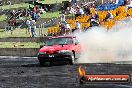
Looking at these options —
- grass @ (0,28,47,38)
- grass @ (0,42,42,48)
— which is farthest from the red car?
grass @ (0,28,47,38)

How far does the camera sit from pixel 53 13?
40719mm

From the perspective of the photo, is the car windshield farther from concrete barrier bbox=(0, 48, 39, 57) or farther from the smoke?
concrete barrier bbox=(0, 48, 39, 57)

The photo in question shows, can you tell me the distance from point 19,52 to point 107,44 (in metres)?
7.03

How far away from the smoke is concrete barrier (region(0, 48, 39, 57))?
3342 mm

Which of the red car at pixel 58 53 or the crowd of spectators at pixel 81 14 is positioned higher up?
the crowd of spectators at pixel 81 14

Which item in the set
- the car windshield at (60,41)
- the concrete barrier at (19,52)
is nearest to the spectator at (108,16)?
the concrete barrier at (19,52)

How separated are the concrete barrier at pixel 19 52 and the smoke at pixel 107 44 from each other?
11.0 feet

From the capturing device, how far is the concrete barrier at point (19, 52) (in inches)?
1199

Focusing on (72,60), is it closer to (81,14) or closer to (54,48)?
(54,48)

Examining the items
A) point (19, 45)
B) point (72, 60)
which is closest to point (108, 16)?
point (19, 45)

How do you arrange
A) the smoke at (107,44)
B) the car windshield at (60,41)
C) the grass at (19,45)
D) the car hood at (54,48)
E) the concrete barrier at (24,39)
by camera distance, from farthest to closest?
the concrete barrier at (24,39) < the grass at (19,45) < the smoke at (107,44) < the car windshield at (60,41) < the car hood at (54,48)

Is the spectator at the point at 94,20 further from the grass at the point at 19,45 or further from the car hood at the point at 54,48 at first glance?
the car hood at the point at 54,48

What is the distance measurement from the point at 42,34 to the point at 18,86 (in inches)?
806

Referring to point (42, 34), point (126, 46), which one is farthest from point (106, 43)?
point (42, 34)
